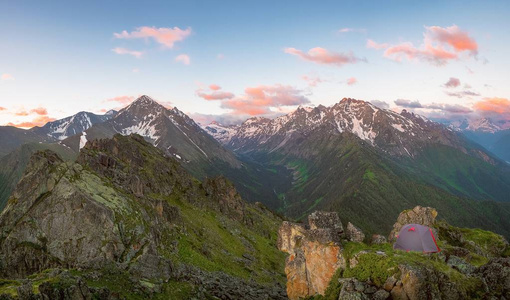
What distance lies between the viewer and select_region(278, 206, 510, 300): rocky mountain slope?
83.9 ft

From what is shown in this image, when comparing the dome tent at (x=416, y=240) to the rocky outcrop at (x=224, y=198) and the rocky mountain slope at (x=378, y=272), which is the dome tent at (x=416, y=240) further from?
the rocky outcrop at (x=224, y=198)

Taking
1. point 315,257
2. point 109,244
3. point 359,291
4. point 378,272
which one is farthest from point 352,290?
point 109,244

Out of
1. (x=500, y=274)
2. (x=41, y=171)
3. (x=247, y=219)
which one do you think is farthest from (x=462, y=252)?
(x=247, y=219)

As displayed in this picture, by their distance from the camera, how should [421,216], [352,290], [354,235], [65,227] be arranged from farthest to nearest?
[421,216]
[65,227]
[354,235]
[352,290]

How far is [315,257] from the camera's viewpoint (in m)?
35.8

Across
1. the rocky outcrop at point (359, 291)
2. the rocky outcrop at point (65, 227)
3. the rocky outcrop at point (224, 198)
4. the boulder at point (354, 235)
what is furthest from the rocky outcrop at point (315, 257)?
the rocky outcrop at point (224, 198)

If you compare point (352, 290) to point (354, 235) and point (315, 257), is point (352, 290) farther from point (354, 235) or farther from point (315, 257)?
point (354, 235)

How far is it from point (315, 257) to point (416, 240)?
1190 centimetres

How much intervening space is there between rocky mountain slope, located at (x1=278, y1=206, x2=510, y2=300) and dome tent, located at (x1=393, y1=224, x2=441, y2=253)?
4.33 ft

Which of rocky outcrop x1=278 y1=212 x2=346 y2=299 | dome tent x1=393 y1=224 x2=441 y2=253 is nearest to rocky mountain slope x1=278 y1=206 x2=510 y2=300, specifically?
rocky outcrop x1=278 y1=212 x2=346 y2=299

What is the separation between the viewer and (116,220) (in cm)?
5219

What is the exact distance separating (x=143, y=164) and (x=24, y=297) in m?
85.0

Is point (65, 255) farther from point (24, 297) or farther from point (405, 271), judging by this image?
point (405, 271)

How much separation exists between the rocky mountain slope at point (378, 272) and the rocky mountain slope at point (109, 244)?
49.0 feet
